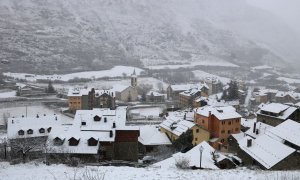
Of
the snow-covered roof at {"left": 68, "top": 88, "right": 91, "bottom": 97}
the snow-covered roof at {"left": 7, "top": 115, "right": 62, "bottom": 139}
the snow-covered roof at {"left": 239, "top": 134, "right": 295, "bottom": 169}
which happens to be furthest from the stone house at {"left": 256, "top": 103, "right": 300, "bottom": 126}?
the snow-covered roof at {"left": 68, "top": 88, "right": 91, "bottom": 97}

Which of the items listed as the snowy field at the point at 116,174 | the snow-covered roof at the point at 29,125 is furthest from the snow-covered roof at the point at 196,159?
the snow-covered roof at the point at 29,125

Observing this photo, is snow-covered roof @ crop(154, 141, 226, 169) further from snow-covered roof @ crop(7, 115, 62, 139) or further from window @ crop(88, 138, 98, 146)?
snow-covered roof @ crop(7, 115, 62, 139)

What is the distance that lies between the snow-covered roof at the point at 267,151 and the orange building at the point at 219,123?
13.6 m

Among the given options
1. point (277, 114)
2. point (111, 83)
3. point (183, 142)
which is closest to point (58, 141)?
point (183, 142)

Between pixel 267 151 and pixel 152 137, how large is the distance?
1916cm

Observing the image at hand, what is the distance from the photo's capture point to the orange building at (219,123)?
4994 centimetres

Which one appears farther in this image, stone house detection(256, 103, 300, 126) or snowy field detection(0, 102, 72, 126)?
snowy field detection(0, 102, 72, 126)

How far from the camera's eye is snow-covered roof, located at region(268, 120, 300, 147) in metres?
35.0

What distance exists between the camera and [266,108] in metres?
51.3

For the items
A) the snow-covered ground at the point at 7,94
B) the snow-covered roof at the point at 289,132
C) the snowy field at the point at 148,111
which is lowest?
the snowy field at the point at 148,111

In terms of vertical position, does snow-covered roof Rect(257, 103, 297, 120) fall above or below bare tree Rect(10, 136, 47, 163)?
above

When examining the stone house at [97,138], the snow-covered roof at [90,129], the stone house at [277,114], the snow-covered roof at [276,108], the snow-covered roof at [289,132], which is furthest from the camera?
the snow-covered roof at [276,108]

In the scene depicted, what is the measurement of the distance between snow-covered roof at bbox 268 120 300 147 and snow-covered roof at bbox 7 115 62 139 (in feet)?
91.3

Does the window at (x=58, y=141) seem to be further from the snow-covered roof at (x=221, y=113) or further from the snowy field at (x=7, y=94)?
the snowy field at (x=7, y=94)
